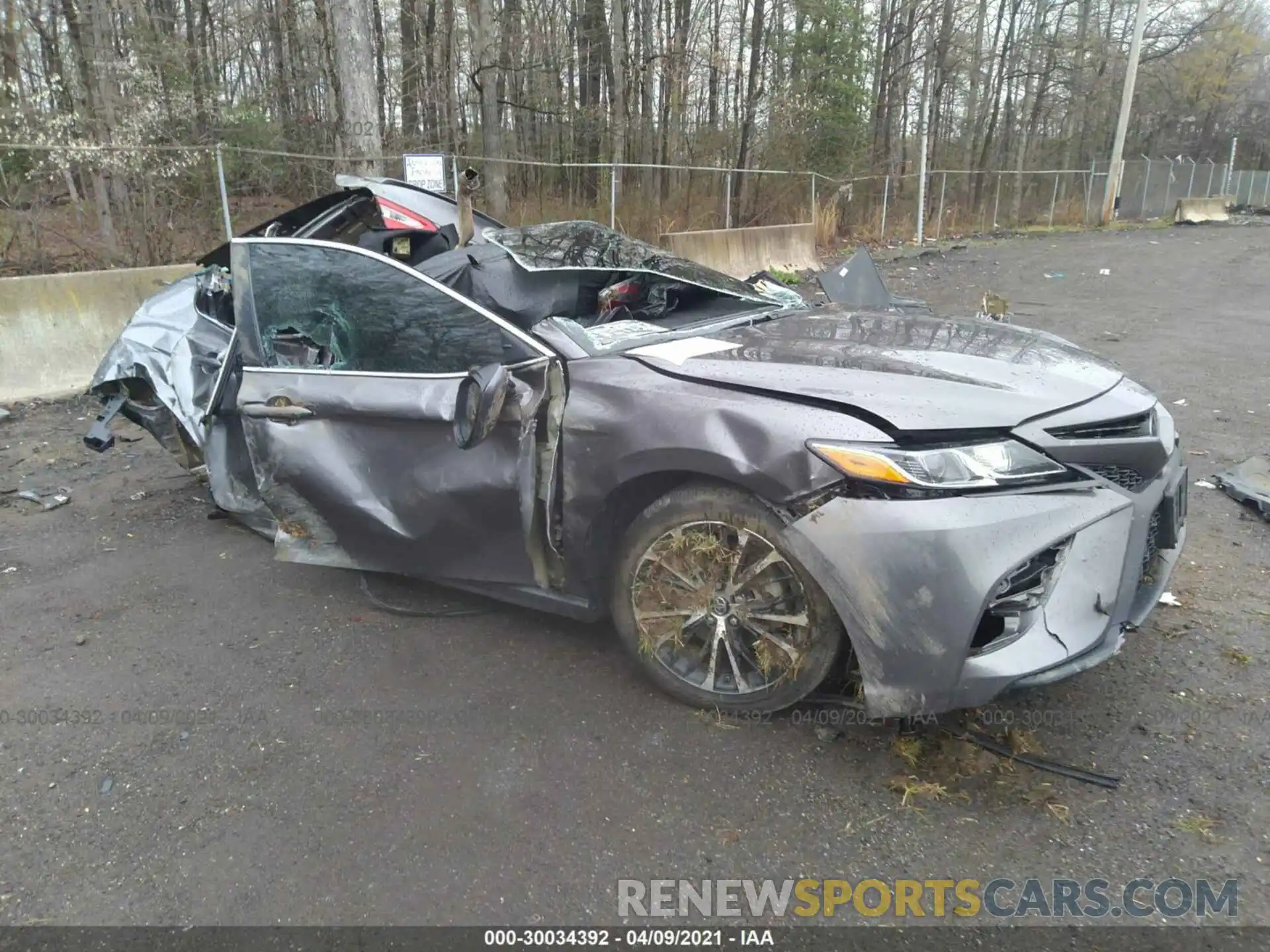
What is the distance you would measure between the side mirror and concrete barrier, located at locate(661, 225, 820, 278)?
907 cm

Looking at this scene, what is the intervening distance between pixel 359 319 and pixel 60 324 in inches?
223

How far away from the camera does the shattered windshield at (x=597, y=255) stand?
3.73 meters

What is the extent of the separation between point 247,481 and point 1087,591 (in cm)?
378

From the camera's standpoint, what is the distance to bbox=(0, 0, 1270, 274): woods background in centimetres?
944

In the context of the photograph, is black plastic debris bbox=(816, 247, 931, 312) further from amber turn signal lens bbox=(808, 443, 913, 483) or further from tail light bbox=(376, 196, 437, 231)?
amber turn signal lens bbox=(808, 443, 913, 483)

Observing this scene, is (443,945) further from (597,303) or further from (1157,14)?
(1157,14)

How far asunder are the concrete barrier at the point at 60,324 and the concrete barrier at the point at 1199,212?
31706 millimetres

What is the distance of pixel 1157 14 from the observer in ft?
122

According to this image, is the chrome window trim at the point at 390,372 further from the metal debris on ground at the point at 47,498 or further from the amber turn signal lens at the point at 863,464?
the metal debris on ground at the point at 47,498

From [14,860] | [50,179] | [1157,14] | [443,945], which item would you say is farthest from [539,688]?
[1157,14]

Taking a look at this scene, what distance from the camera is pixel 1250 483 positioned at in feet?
16.2

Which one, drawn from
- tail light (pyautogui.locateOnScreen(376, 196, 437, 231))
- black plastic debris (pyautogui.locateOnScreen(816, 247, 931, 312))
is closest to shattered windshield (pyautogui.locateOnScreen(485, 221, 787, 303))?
black plastic debris (pyautogui.locateOnScreen(816, 247, 931, 312))

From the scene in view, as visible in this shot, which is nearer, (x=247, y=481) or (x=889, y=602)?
(x=889, y=602)

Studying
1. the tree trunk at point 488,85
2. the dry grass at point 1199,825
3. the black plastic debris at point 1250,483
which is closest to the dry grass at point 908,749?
the dry grass at point 1199,825
